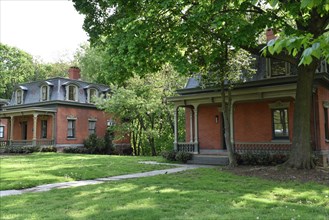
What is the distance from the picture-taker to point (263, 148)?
1830 cm

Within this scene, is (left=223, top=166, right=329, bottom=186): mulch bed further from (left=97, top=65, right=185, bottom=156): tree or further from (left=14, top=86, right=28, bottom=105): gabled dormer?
(left=14, top=86, right=28, bottom=105): gabled dormer

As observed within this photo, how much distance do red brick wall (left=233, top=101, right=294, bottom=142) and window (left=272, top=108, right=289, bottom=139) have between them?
24cm

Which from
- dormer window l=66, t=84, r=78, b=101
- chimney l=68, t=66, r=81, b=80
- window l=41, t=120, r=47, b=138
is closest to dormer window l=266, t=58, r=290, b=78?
dormer window l=66, t=84, r=78, b=101

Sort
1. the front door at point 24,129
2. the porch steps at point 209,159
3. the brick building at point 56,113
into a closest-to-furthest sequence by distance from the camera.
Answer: the porch steps at point 209,159 < the brick building at point 56,113 < the front door at point 24,129

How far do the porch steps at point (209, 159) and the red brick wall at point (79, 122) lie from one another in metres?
17.2

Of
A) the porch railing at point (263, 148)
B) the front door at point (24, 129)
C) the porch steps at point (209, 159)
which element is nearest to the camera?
the porch railing at point (263, 148)

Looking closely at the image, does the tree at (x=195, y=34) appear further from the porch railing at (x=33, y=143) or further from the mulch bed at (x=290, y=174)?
the porch railing at (x=33, y=143)

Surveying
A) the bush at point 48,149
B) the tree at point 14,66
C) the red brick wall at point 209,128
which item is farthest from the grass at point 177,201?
the tree at point 14,66

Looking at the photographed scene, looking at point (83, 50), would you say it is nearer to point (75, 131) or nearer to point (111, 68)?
point (75, 131)

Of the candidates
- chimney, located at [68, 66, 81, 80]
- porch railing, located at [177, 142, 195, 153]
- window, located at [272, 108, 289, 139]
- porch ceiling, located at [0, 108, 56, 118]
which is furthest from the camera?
chimney, located at [68, 66, 81, 80]

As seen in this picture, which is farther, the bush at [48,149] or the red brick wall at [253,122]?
the bush at [48,149]

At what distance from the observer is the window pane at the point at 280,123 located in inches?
733

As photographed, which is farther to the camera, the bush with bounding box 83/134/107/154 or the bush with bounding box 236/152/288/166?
the bush with bounding box 83/134/107/154

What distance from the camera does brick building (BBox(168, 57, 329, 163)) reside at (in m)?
17.4
